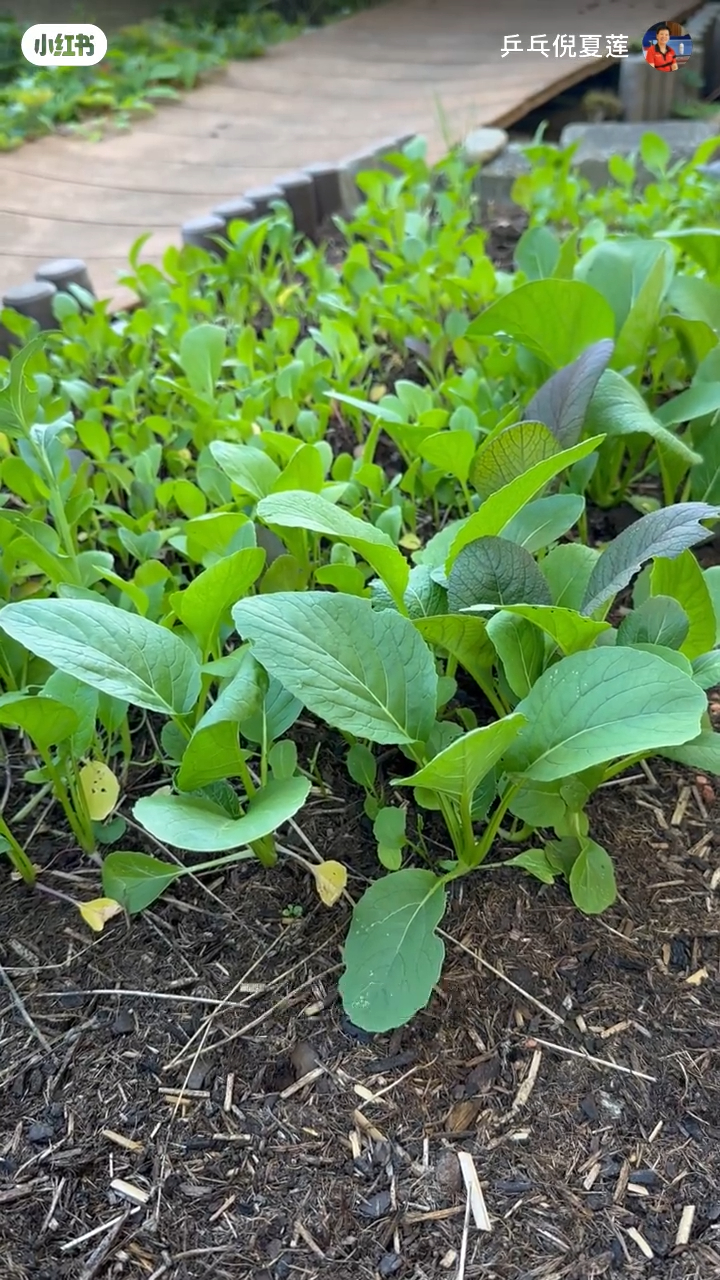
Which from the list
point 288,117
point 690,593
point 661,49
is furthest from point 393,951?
point 288,117

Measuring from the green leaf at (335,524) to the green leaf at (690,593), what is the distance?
256 mm

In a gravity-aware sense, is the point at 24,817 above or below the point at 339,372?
below

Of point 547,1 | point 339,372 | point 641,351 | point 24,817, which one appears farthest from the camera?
point 547,1

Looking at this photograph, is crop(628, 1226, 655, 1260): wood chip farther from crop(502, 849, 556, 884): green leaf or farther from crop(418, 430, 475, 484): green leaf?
crop(418, 430, 475, 484): green leaf

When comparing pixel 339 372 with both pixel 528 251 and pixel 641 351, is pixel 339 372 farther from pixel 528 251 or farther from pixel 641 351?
pixel 641 351

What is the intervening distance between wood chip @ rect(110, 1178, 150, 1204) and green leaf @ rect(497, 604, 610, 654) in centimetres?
57

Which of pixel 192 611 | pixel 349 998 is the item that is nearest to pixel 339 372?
pixel 192 611

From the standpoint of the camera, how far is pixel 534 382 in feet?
4.50

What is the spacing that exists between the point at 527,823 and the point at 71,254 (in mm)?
2180

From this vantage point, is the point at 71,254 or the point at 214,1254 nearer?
the point at 214,1254

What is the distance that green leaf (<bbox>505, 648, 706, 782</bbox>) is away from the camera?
71 centimetres

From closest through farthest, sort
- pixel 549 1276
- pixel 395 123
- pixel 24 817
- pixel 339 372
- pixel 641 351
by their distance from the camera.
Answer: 1. pixel 549 1276
2. pixel 24 817
3. pixel 641 351
4. pixel 339 372
5. pixel 395 123

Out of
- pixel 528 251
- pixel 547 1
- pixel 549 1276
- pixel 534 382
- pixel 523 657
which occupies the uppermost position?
pixel 547 1

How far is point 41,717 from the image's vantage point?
32.7 inches
